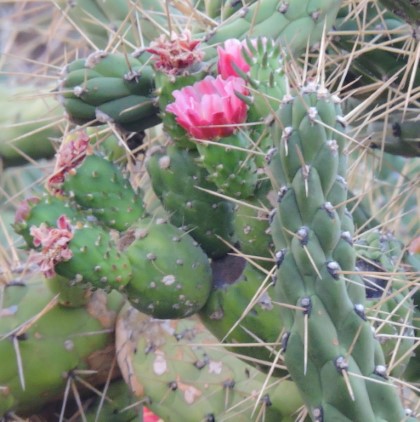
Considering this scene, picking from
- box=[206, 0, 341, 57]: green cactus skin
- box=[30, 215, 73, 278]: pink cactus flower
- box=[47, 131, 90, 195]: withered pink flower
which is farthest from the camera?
box=[206, 0, 341, 57]: green cactus skin

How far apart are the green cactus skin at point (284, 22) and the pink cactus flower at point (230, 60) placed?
0.60ft

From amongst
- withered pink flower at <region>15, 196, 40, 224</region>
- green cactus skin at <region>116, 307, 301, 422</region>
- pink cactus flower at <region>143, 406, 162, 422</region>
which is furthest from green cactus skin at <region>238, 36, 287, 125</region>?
pink cactus flower at <region>143, 406, 162, 422</region>

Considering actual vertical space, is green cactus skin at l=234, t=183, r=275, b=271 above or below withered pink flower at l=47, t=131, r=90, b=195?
below

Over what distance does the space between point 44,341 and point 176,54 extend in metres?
0.60

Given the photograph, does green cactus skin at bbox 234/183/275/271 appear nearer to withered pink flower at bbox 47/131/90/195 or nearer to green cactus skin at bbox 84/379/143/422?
withered pink flower at bbox 47/131/90/195

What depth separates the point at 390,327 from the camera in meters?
1.43

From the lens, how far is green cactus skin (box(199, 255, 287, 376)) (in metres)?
1.41

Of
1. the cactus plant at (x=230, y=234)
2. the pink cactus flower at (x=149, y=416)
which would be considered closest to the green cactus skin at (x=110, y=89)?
the cactus plant at (x=230, y=234)

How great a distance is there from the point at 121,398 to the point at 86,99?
24.1 inches

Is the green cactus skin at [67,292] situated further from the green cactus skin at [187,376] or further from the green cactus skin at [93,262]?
the green cactus skin at [93,262]

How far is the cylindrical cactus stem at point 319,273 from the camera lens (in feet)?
3.77

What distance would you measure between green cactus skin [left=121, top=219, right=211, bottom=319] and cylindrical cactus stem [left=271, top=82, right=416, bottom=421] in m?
0.21

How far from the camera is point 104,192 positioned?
54.1 inches

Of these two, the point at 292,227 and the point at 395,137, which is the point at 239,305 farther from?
the point at 395,137
